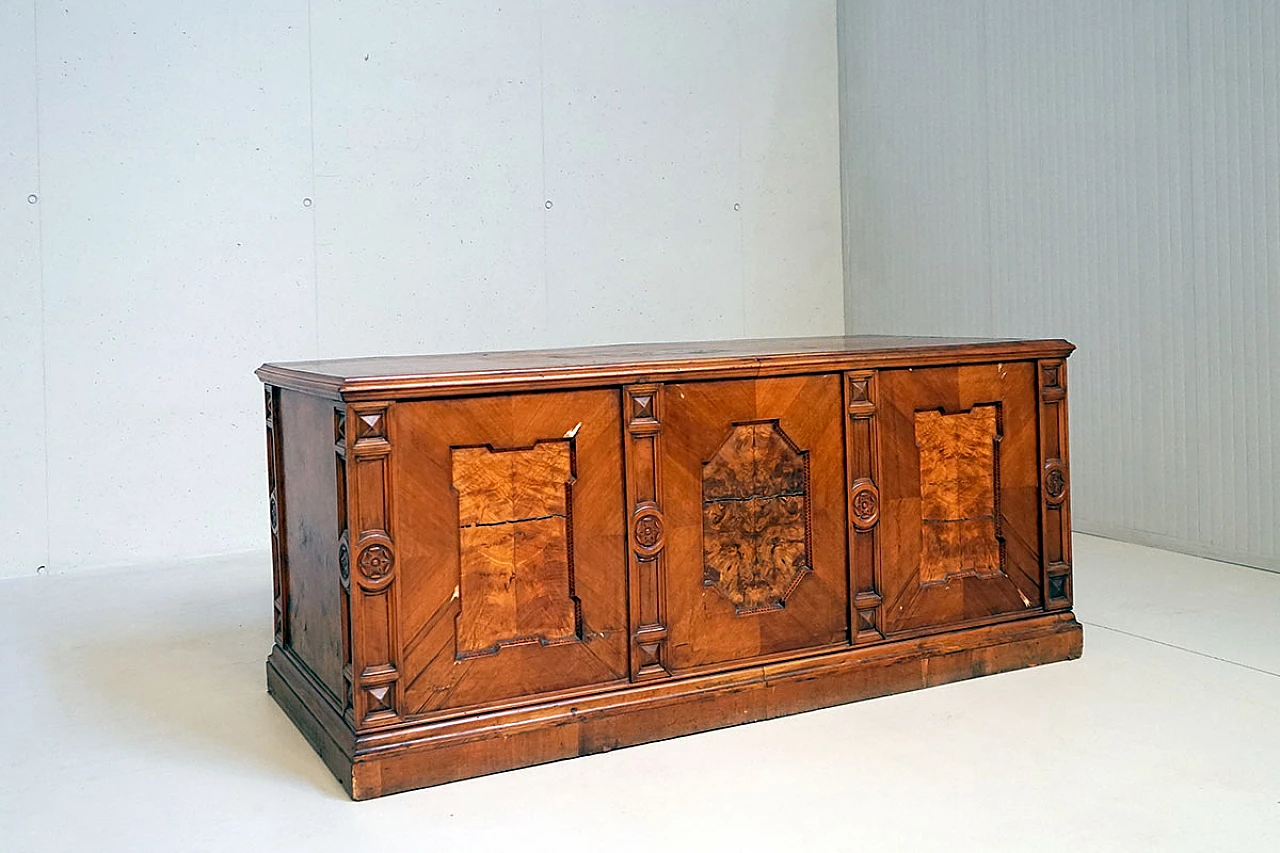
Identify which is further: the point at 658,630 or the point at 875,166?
the point at 875,166

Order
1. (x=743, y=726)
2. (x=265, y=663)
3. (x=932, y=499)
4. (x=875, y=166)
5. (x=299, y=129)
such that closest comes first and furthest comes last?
(x=743, y=726) < (x=932, y=499) < (x=265, y=663) < (x=299, y=129) < (x=875, y=166)

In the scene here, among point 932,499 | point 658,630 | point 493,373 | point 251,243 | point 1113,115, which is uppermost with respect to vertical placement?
point 1113,115

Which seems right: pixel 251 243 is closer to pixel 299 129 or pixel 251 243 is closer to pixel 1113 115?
pixel 299 129

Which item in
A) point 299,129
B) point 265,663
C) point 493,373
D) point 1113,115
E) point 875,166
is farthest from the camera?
point 875,166

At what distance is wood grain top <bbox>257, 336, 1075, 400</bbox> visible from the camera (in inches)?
107

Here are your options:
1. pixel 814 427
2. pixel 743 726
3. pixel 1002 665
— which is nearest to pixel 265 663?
pixel 743 726

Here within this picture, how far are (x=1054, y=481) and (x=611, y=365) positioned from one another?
4.35 feet

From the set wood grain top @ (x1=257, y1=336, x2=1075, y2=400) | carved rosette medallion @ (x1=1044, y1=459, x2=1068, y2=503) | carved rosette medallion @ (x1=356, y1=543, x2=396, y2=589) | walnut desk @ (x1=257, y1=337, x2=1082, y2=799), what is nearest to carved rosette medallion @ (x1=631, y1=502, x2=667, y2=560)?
walnut desk @ (x1=257, y1=337, x2=1082, y2=799)

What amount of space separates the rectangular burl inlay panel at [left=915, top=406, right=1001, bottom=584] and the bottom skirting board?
18 cm

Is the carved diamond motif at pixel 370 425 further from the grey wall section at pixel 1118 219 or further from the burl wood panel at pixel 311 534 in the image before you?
the grey wall section at pixel 1118 219

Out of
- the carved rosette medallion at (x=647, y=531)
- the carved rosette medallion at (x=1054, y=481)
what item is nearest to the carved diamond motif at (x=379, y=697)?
the carved rosette medallion at (x=647, y=531)

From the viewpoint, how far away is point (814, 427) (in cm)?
314

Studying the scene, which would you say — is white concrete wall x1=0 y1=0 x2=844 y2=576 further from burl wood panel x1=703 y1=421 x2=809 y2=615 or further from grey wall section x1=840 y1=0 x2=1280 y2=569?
burl wood panel x1=703 y1=421 x2=809 y2=615

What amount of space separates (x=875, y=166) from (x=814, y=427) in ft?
12.7
